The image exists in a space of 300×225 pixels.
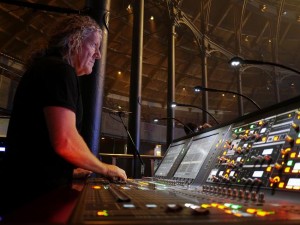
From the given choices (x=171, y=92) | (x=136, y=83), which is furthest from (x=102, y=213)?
(x=171, y=92)

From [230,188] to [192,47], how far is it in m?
13.9

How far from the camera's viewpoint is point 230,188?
1.13 m

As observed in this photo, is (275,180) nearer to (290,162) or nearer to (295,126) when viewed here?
(290,162)

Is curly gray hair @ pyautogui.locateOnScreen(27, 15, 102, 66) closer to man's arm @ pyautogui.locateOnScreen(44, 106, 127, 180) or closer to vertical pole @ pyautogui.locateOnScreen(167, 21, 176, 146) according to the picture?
man's arm @ pyautogui.locateOnScreen(44, 106, 127, 180)

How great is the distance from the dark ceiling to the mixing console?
27.4ft

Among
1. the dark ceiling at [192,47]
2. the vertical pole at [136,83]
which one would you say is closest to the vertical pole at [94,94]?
the vertical pole at [136,83]

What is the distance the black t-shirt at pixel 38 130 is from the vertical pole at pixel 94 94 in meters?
1.20

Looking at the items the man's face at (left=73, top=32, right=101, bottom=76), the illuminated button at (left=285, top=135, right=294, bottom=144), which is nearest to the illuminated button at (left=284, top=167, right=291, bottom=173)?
the illuminated button at (left=285, top=135, right=294, bottom=144)

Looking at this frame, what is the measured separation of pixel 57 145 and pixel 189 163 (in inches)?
50.6

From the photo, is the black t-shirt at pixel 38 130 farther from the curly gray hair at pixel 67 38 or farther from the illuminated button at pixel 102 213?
the illuminated button at pixel 102 213

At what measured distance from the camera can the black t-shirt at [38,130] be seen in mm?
1074

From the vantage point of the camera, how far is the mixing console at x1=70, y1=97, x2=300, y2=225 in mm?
577

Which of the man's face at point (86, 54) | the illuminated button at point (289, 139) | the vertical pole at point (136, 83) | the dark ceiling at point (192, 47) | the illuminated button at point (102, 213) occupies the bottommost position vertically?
the illuminated button at point (102, 213)

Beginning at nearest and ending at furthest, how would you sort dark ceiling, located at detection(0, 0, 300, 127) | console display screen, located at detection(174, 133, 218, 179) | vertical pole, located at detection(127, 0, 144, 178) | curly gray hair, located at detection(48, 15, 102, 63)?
curly gray hair, located at detection(48, 15, 102, 63)
console display screen, located at detection(174, 133, 218, 179)
vertical pole, located at detection(127, 0, 144, 178)
dark ceiling, located at detection(0, 0, 300, 127)
